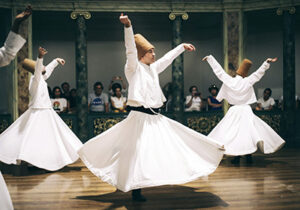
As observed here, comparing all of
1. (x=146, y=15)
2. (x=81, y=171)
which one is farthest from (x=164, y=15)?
(x=81, y=171)

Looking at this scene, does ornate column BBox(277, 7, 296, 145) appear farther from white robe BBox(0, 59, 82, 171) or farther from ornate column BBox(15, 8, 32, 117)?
ornate column BBox(15, 8, 32, 117)

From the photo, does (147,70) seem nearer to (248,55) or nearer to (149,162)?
(149,162)

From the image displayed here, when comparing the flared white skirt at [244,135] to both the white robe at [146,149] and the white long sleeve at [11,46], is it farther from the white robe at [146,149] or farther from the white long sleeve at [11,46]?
the white long sleeve at [11,46]

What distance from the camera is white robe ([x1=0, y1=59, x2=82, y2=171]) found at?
5668mm

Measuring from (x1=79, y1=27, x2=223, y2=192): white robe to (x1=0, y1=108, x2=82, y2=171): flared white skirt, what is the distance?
169 centimetres

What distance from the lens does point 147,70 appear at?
4.20m

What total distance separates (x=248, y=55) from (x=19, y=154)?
8.56 metres

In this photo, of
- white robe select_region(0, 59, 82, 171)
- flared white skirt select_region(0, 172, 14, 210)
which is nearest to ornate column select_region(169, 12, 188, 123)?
white robe select_region(0, 59, 82, 171)

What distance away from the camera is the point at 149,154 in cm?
390

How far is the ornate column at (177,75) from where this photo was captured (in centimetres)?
921

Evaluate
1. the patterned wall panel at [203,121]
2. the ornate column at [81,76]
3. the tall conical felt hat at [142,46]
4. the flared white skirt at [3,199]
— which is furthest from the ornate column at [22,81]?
the flared white skirt at [3,199]

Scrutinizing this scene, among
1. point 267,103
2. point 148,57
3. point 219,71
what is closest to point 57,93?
point 219,71

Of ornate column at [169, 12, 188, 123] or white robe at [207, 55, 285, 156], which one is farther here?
ornate column at [169, 12, 188, 123]

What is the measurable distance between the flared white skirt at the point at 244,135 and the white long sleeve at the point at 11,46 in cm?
444
